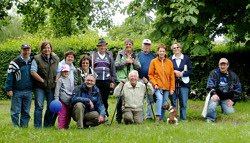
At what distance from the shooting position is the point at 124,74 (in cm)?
761

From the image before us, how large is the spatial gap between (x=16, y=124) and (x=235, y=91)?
591 centimetres

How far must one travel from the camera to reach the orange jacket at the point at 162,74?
24.0 ft

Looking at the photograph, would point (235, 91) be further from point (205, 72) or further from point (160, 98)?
point (205, 72)

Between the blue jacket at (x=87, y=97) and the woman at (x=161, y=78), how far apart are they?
60.4 inches

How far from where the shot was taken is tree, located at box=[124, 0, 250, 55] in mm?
7336

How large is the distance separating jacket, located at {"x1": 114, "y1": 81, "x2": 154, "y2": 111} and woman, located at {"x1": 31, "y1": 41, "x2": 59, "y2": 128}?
63.7 inches

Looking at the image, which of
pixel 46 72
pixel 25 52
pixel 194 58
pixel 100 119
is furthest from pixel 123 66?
pixel 194 58

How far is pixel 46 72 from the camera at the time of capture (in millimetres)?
6543

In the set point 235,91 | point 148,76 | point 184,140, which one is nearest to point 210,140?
point 184,140

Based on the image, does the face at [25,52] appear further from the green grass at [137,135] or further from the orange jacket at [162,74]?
the orange jacket at [162,74]

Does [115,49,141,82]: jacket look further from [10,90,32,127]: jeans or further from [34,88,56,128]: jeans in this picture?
[10,90,32,127]: jeans

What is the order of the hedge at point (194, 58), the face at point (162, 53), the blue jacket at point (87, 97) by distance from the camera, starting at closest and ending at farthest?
1. the blue jacket at point (87, 97)
2. the face at point (162, 53)
3. the hedge at point (194, 58)

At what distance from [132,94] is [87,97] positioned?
1203mm

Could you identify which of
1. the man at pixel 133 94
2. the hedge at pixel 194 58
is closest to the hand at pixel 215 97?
the man at pixel 133 94
